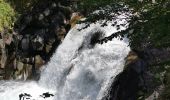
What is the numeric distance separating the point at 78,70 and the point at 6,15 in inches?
274

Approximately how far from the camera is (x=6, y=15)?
2184 cm

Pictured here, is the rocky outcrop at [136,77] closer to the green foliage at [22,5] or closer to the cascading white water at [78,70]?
the cascading white water at [78,70]

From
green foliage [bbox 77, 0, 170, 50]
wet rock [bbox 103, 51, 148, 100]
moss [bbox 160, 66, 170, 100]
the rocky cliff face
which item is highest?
green foliage [bbox 77, 0, 170, 50]

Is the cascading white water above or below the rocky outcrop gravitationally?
below

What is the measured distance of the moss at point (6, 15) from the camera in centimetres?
2127

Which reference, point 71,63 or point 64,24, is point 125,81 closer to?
point 71,63

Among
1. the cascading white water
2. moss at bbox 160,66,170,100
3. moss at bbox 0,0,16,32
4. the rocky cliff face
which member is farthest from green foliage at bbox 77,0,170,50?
moss at bbox 0,0,16,32

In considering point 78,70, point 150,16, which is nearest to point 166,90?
point 150,16

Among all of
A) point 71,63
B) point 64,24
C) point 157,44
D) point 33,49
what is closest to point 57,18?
point 64,24

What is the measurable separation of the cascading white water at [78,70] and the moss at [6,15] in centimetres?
352

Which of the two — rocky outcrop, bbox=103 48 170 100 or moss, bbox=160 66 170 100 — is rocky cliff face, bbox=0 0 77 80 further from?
moss, bbox=160 66 170 100

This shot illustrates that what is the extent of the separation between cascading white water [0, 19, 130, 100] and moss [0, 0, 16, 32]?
352 cm

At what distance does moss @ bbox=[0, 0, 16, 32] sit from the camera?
2127 centimetres

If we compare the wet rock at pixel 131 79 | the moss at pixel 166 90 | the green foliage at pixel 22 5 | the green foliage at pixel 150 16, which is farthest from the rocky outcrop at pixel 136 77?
the green foliage at pixel 22 5
